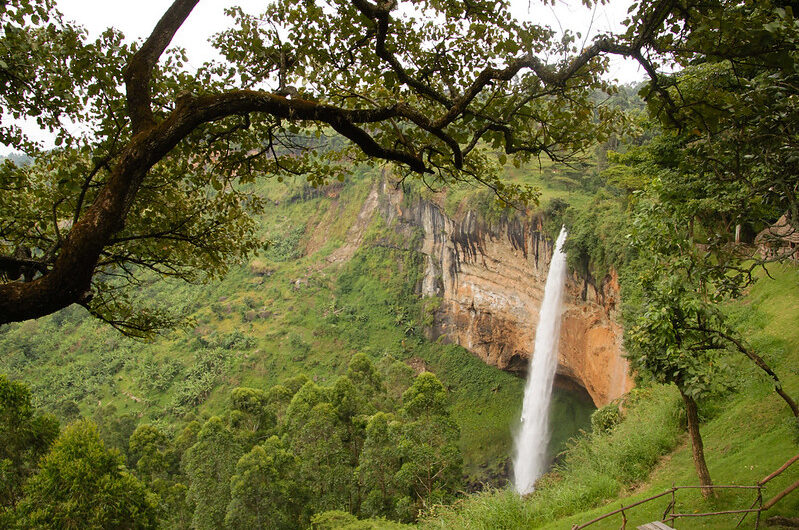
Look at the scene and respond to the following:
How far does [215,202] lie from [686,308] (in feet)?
18.1

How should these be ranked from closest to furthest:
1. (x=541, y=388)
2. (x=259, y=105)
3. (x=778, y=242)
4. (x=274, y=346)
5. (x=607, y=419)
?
(x=259, y=105), (x=778, y=242), (x=607, y=419), (x=541, y=388), (x=274, y=346)

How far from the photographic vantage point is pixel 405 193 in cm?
1339

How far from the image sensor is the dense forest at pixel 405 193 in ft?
9.17

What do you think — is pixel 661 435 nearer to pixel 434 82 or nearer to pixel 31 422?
pixel 434 82

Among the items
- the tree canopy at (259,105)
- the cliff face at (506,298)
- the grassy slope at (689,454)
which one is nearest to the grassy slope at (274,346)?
the cliff face at (506,298)

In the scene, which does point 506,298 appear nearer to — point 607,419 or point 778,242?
point 607,419

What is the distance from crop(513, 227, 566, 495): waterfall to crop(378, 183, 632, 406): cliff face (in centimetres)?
58

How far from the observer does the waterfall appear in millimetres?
21297

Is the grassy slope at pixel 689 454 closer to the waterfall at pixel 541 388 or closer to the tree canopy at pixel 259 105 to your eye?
the tree canopy at pixel 259 105

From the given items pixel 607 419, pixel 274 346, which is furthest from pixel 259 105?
pixel 274 346

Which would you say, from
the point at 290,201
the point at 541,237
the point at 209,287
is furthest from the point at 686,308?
the point at 290,201

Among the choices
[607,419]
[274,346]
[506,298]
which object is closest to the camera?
[607,419]

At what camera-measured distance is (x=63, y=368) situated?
39062 mm

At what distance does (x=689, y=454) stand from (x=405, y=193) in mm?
9354
